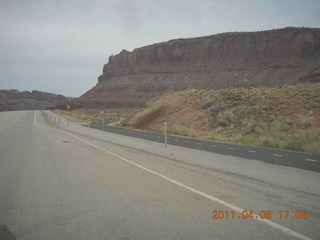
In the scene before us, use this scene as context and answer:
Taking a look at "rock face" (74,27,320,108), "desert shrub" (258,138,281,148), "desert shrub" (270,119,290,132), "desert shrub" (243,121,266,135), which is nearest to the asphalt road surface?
"desert shrub" (258,138,281,148)

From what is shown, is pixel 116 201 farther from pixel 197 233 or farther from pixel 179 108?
pixel 179 108

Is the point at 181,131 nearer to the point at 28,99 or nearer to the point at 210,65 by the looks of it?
the point at 210,65

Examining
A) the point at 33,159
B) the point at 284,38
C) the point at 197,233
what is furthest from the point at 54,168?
the point at 284,38

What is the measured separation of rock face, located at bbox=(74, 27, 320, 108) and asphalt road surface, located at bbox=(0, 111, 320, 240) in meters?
72.2

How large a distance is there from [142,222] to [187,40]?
Answer: 134236 mm

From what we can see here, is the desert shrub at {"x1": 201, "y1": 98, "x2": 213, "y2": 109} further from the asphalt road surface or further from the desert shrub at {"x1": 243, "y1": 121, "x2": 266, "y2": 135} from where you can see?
the asphalt road surface

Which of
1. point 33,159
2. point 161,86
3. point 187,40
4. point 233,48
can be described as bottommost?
point 33,159

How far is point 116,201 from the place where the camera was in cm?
503
